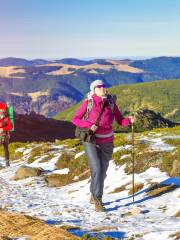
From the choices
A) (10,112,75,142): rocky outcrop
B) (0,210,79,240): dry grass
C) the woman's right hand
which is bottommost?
(10,112,75,142): rocky outcrop

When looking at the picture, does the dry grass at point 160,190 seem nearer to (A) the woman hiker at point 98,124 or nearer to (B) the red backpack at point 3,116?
(A) the woman hiker at point 98,124

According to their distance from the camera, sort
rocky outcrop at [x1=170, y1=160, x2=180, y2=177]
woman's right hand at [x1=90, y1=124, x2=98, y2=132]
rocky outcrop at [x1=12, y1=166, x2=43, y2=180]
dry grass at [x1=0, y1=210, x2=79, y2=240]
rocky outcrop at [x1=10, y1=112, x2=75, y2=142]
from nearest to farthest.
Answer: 1. dry grass at [x1=0, y1=210, x2=79, y2=240]
2. woman's right hand at [x1=90, y1=124, x2=98, y2=132]
3. rocky outcrop at [x1=170, y1=160, x2=180, y2=177]
4. rocky outcrop at [x1=12, y1=166, x2=43, y2=180]
5. rocky outcrop at [x1=10, y1=112, x2=75, y2=142]

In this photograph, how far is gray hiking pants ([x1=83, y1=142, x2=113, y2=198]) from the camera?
10.7 metres

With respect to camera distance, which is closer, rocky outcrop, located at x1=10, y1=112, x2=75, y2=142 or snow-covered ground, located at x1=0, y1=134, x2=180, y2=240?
snow-covered ground, located at x1=0, y1=134, x2=180, y2=240

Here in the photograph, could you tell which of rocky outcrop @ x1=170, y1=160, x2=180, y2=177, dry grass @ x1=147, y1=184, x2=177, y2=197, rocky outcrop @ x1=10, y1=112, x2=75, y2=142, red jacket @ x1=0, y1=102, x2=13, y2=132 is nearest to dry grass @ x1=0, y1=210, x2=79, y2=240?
dry grass @ x1=147, y1=184, x2=177, y2=197

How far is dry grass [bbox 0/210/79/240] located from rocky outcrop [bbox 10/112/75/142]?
154 ft

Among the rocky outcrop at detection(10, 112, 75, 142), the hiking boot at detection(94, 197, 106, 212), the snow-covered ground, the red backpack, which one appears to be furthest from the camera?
the rocky outcrop at detection(10, 112, 75, 142)

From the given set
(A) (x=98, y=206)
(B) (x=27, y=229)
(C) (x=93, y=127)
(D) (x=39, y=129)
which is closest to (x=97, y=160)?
(C) (x=93, y=127)

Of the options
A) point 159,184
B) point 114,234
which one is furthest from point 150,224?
point 159,184

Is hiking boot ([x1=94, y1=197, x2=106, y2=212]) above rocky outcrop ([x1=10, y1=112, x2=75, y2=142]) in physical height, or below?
above

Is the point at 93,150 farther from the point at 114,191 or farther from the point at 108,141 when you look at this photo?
the point at 114,191

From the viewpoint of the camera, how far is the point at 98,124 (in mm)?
10367

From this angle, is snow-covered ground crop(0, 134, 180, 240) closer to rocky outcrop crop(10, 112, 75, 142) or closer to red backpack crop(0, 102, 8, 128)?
red backpack crop(0, 102, 8, 128)

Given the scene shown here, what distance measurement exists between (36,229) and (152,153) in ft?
27.5
